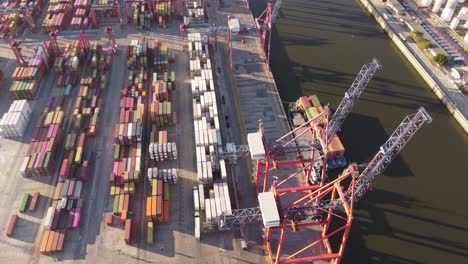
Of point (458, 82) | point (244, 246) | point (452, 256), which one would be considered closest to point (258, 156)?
point (244, 246)

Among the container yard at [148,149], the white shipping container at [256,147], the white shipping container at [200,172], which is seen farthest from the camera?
the white shipping container at [200,172]

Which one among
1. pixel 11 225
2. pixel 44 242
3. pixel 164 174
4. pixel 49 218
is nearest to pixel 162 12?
pixel 164 174

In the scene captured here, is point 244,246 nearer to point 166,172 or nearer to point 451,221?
point 166,172

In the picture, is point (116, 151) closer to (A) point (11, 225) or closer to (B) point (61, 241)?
(B) point (61, 241)

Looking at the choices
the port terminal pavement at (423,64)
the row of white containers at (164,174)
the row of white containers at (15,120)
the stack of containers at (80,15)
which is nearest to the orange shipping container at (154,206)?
the row of white containers at (164,174)

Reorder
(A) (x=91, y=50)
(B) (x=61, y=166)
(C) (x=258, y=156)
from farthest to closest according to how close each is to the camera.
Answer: (A) (x=91, y=50)
(B) (x=61, y=166)
(C) (x=258, y=156)

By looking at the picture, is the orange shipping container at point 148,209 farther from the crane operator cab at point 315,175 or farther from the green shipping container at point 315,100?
the green shipping container at point 315,100
